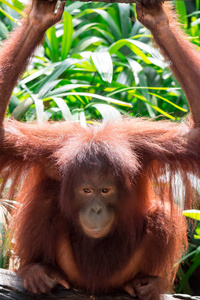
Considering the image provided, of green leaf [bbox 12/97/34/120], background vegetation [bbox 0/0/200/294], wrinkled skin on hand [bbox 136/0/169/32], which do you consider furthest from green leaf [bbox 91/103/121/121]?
wrinkled skin on hand [bbox 136/0/169/32]

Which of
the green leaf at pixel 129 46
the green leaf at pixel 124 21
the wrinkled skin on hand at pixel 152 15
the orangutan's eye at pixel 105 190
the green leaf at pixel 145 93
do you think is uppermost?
the green leaf at pixel 124 21

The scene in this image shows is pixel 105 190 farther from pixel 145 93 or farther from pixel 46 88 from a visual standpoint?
pixel 145 93

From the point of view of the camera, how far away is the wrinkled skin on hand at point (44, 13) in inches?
94.1

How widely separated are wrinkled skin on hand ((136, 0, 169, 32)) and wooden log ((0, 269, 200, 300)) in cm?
139

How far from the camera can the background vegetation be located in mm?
3639

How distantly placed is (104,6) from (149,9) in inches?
97.6

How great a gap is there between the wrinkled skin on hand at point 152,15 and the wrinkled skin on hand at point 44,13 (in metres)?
0.41

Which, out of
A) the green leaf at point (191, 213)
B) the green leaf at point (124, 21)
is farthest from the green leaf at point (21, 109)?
the green leaf at point (191, 213)

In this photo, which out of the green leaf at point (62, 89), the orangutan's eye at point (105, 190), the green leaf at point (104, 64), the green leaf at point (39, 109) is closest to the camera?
the orangutan's eye at point (105, 190)

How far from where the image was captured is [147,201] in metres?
2.61

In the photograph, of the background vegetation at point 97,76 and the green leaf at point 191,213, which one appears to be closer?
the green leaf at point 191,213

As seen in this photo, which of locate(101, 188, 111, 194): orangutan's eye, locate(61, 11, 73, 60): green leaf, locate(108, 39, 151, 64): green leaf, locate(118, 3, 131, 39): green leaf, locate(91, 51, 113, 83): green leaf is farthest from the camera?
locate(118, 3, 131, 39): green leaf

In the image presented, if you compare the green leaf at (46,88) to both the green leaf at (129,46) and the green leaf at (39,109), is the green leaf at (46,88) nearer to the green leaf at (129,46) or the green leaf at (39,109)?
the green leaf at (39,109)

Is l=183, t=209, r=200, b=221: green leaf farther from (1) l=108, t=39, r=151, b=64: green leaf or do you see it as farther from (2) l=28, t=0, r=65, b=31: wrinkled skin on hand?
(1) l=108, t=39, r=151, b=64: green leaf
